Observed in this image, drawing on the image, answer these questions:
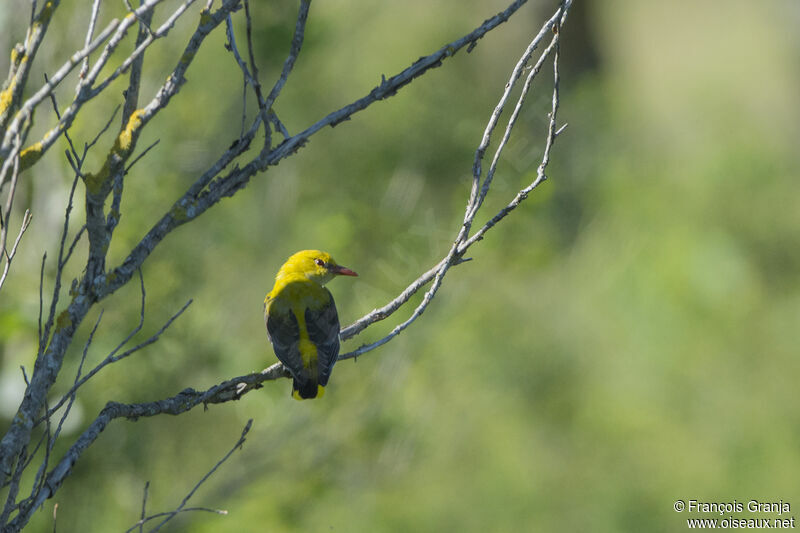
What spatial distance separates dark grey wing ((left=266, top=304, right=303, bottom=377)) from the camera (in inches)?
177

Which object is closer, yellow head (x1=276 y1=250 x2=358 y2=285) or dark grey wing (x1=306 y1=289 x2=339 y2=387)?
dark grey wing (x1=306 y1=289 x2=339 y2=387)

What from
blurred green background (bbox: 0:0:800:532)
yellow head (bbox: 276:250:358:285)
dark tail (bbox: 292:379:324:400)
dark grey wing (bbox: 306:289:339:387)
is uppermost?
blurred green background (bbox: 0:0:800:532)

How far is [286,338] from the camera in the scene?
185 inches

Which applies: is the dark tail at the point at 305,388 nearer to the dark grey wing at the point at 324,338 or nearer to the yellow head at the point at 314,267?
the dark grey wing at the point at 324,338

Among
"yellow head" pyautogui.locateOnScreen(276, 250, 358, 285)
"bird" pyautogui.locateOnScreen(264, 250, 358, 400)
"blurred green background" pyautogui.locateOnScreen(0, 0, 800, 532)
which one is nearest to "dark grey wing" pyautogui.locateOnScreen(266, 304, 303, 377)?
"bird" pyautogui.locateOnScreen(264, 250, 358, 400)

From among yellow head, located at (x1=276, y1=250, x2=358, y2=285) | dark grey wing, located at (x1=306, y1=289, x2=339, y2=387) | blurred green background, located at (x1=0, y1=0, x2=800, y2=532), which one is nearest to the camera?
dark grey wing, located at (x1=306, y1=289, x2=339, y2=387)

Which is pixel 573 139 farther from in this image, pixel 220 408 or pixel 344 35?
pixel 220 408

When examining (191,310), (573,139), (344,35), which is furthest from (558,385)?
(191,310)

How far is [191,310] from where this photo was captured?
709cm

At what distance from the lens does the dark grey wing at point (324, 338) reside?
14.5ft

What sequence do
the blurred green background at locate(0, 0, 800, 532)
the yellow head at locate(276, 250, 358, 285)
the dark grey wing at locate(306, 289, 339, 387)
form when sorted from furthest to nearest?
1. the blurred green background at locate(0, 0, 800, 532)
2. the yellow head at locate(276, 250, 358, 285)
3. the dark grey wing at locate(306, 289, 339, 387)

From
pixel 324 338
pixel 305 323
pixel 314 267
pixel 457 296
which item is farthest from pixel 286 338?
pixel 457 296

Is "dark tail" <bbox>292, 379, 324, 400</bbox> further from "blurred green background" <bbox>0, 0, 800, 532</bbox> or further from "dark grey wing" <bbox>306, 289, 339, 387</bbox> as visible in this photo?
"blurred green background" <bbox>0, 0, 800, 532</bbox>

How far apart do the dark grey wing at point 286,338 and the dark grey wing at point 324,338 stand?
85 millimetres
